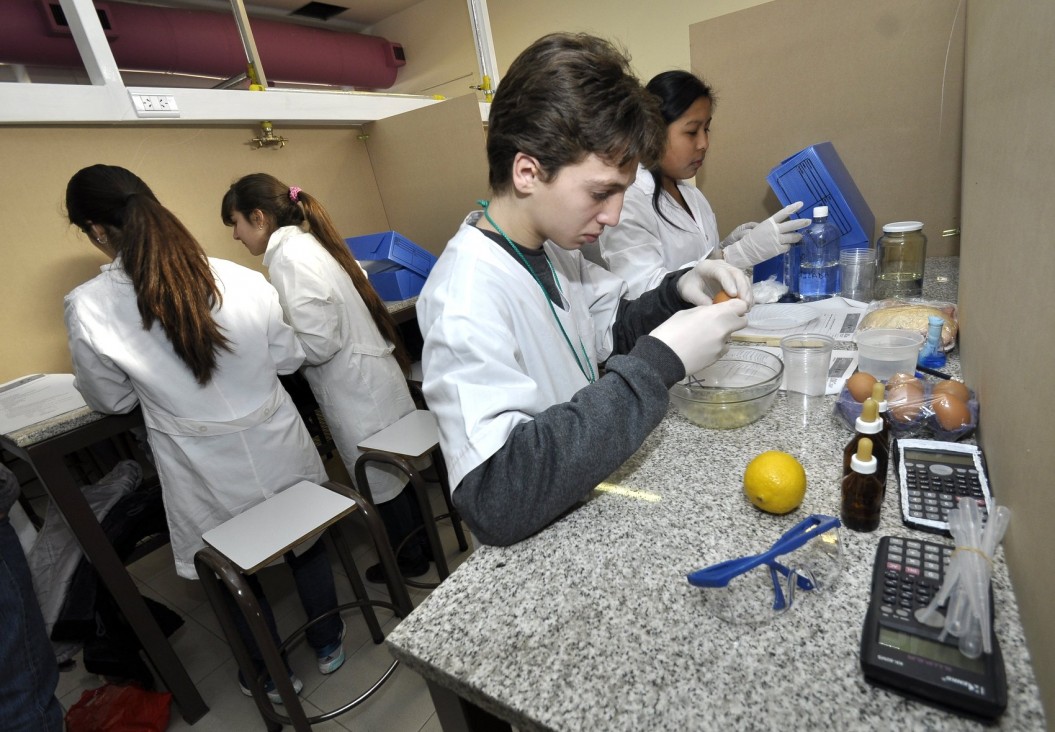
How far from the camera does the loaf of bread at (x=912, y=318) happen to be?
0.95 meters

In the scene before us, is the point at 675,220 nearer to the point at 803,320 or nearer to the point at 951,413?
the point at 803,320

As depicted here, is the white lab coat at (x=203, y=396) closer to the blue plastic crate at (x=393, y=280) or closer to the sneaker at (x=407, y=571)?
the sneaker at (x=407, y=571)

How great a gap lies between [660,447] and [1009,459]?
1.29 feet

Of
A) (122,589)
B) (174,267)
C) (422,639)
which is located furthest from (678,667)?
(122,589)

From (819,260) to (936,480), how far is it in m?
1.08

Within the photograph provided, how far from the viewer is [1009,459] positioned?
0.50 metres

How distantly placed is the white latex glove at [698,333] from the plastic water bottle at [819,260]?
845mm

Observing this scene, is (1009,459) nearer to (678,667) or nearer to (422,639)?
(678,667)

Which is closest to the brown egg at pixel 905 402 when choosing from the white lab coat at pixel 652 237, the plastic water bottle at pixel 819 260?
the white lab coat at pixel 652 237

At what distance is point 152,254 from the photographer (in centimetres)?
120

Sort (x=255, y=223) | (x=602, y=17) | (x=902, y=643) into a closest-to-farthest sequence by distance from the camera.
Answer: (x=902, y=643) < (x=255, y=223) < (x=602, y=17)

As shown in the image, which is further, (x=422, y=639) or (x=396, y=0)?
(x=396, y=0)

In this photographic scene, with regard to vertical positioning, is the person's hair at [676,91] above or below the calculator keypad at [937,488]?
above

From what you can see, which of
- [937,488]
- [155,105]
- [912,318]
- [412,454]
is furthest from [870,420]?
[155,105]
